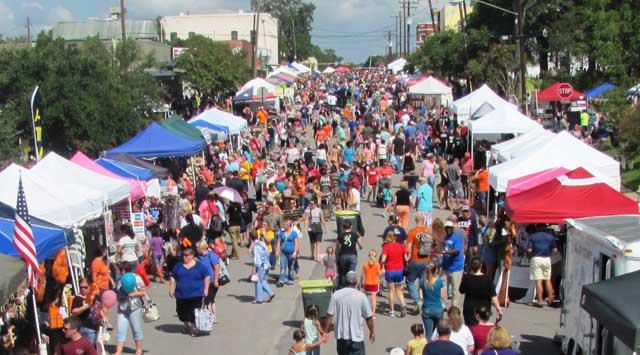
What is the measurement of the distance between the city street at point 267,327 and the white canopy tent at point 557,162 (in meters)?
3.80

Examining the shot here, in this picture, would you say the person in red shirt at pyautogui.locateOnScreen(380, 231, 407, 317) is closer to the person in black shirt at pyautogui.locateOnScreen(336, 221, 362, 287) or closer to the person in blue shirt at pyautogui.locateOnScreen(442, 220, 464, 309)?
the person in blue shirt at pyautogui.locateOnScreen(442, 220, 464, 309)

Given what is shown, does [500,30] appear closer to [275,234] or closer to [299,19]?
[275,234]

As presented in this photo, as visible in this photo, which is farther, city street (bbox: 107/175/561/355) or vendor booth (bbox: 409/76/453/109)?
vendor booth (bbox: 409/76/453/109)

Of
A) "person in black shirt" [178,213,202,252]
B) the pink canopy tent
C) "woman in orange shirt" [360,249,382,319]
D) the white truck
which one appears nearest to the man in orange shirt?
"woman in orange shirt" [360,249,382,319]

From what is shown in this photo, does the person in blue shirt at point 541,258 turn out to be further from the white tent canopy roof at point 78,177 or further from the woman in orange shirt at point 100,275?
the white tent canopy roof at point 78,177

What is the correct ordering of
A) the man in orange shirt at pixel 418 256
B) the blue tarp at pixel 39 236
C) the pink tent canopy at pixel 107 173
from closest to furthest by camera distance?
1. the blue tarp at pixel 39 236
2. the man in orange shirt at pixel 418 256
3. the pink tent canopy at pixel 107 173

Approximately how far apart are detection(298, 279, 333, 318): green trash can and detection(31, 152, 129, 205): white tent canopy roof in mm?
5356

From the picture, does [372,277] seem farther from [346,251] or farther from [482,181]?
[482,181]

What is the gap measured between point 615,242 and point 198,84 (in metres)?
46.8

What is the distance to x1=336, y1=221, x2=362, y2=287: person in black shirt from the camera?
571 inches

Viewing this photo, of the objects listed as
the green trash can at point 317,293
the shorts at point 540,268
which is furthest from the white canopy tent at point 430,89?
the green trash can at point 317,293

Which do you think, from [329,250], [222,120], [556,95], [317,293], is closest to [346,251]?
[329,250]

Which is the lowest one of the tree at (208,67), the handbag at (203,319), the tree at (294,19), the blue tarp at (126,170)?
the handbag at (203,319)

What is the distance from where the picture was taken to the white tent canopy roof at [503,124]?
2509cm
